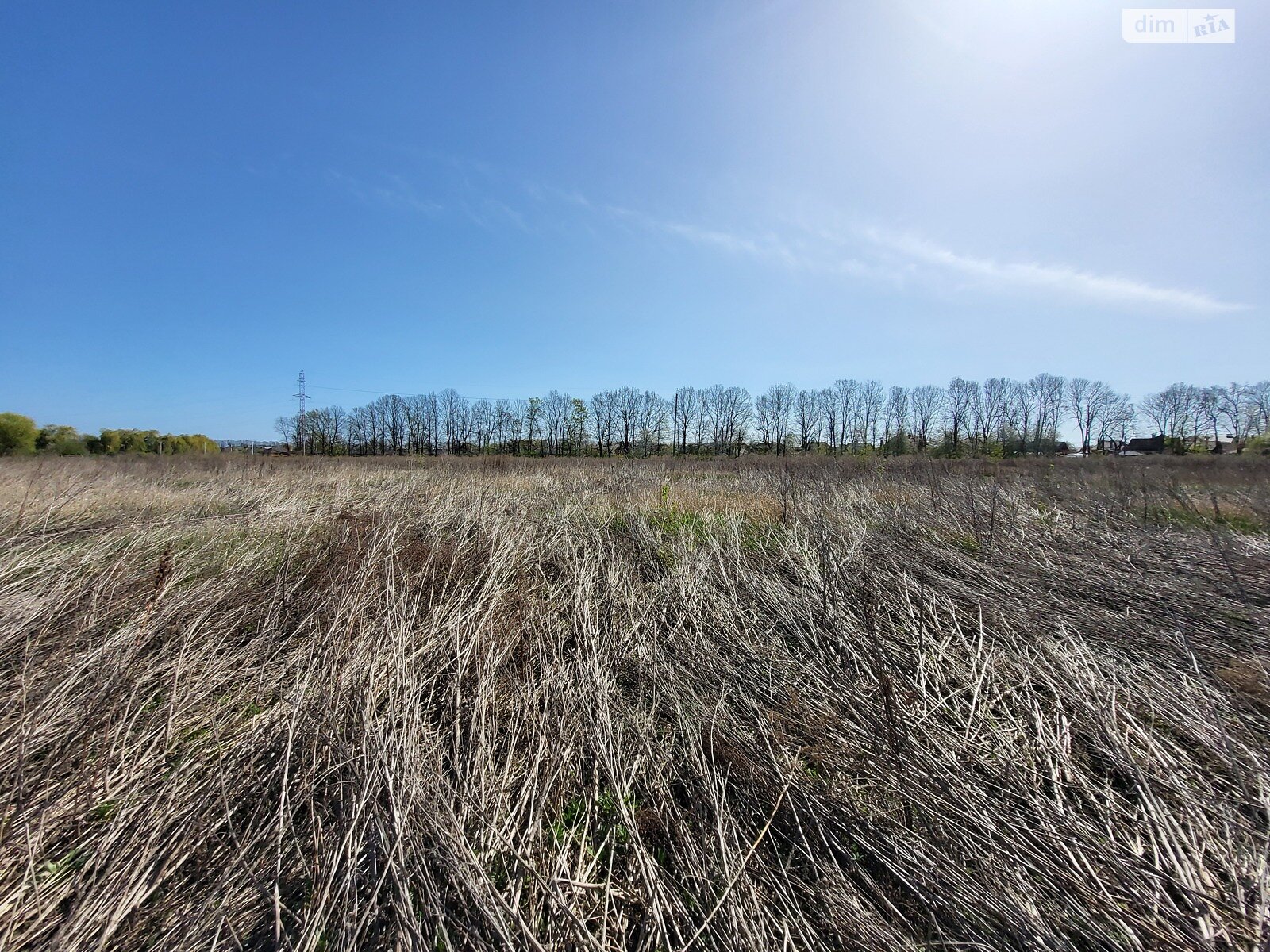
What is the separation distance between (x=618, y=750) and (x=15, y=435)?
152ft

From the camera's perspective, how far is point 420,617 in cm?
357

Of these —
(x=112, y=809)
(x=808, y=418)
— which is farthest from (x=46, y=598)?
(x=808, y=418)

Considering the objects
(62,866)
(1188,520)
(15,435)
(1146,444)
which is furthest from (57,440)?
(1146,444)

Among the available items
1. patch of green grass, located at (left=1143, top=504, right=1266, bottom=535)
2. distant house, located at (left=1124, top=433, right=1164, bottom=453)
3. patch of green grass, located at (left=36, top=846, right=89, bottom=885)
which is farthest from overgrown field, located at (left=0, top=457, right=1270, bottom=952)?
distant house, located at (left=1124, top=433, right=1164, bottom=453)

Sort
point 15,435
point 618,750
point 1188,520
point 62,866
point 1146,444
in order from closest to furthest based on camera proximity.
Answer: point 62,866, point 618,750, point 1188,520, point 15,435, point 1146,444

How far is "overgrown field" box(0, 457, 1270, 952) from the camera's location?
1.54 meters

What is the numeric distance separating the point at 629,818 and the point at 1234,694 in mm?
3550

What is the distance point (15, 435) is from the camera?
92.6 feet

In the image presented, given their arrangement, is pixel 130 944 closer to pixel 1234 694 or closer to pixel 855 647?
pixel 855 647

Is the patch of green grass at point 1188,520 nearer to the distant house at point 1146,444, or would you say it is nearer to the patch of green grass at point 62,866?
the patch of green grass at point 62,866

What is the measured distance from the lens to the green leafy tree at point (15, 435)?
2800cm

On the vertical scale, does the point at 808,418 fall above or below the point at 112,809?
above

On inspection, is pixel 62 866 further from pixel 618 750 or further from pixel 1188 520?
pixel 1188 520

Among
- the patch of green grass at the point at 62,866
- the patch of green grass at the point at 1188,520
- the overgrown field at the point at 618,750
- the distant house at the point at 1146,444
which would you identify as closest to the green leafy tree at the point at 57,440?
the overgrown field at the point at 618,750
